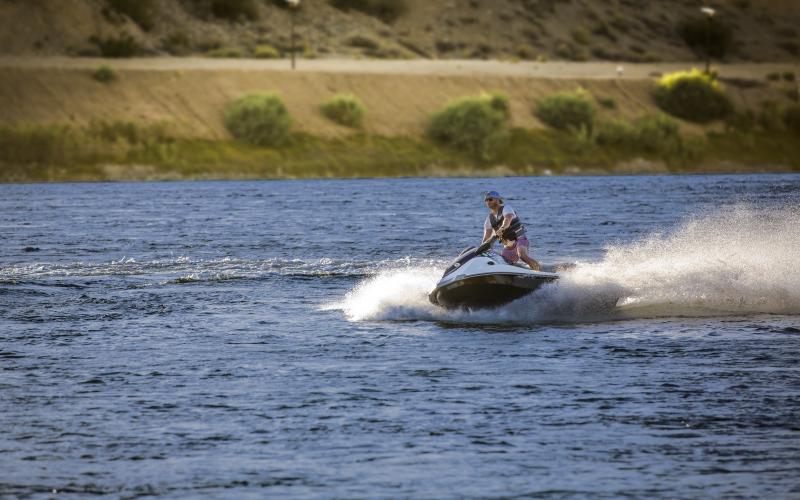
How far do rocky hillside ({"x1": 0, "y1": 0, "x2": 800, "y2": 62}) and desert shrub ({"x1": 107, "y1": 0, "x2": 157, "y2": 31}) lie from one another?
0.11m

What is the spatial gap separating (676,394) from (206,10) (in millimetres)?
110676

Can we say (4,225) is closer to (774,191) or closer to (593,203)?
(593,203)

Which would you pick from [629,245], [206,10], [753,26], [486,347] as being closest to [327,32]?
[206,10]

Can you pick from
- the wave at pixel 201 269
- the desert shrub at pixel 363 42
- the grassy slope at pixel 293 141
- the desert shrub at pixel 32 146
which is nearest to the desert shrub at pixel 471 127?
the grassy slope at pixel 293 141

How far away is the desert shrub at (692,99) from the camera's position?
10256 cm

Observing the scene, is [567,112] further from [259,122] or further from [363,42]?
[363,42]

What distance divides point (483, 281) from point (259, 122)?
→ 62616 millimetres

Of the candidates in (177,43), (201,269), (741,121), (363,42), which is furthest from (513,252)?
(363,42)

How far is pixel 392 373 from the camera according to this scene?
60.2 ft

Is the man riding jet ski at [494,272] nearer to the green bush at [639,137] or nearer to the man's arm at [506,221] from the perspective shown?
the man's arm at [506,221]

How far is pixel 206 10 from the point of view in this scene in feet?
404

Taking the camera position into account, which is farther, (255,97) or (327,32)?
(327,32)

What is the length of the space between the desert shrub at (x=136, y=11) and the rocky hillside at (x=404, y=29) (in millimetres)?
113

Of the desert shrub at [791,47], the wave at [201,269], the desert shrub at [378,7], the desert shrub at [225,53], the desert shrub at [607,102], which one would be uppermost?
the desert shrub at [378,7]
